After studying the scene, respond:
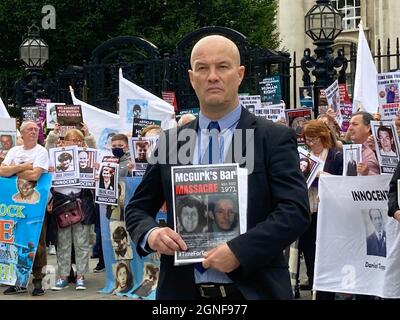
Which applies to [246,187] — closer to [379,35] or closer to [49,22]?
[49,22]

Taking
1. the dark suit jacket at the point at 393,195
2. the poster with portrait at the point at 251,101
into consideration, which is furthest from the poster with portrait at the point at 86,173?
the dark suit jacket at the point at 393,195

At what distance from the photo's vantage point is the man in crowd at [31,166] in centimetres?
873

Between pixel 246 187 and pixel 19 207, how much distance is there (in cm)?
642

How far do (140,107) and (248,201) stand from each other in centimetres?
707

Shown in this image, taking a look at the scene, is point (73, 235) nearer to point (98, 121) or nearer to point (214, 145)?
point (98, 121)

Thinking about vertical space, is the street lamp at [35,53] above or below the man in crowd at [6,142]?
above

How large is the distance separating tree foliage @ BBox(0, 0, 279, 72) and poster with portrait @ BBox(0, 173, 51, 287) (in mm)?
17716

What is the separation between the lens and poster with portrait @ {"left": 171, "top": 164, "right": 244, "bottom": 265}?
9.39 feet

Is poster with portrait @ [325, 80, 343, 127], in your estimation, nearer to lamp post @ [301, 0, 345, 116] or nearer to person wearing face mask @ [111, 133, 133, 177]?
lamp post @ [301, 0, 345, 116]

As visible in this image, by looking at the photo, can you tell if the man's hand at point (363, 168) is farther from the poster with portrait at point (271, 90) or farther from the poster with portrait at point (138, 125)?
the poster with portrait at point (271, 90)

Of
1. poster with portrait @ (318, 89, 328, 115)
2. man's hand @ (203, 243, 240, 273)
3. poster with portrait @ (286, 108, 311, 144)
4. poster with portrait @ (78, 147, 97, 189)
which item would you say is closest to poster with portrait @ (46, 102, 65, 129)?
poster with portrait @ (78, 147, 97, 189)

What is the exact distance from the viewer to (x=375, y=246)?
271 inches

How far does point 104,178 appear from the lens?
29.1 ft

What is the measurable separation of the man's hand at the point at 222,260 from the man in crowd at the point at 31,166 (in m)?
6.20
